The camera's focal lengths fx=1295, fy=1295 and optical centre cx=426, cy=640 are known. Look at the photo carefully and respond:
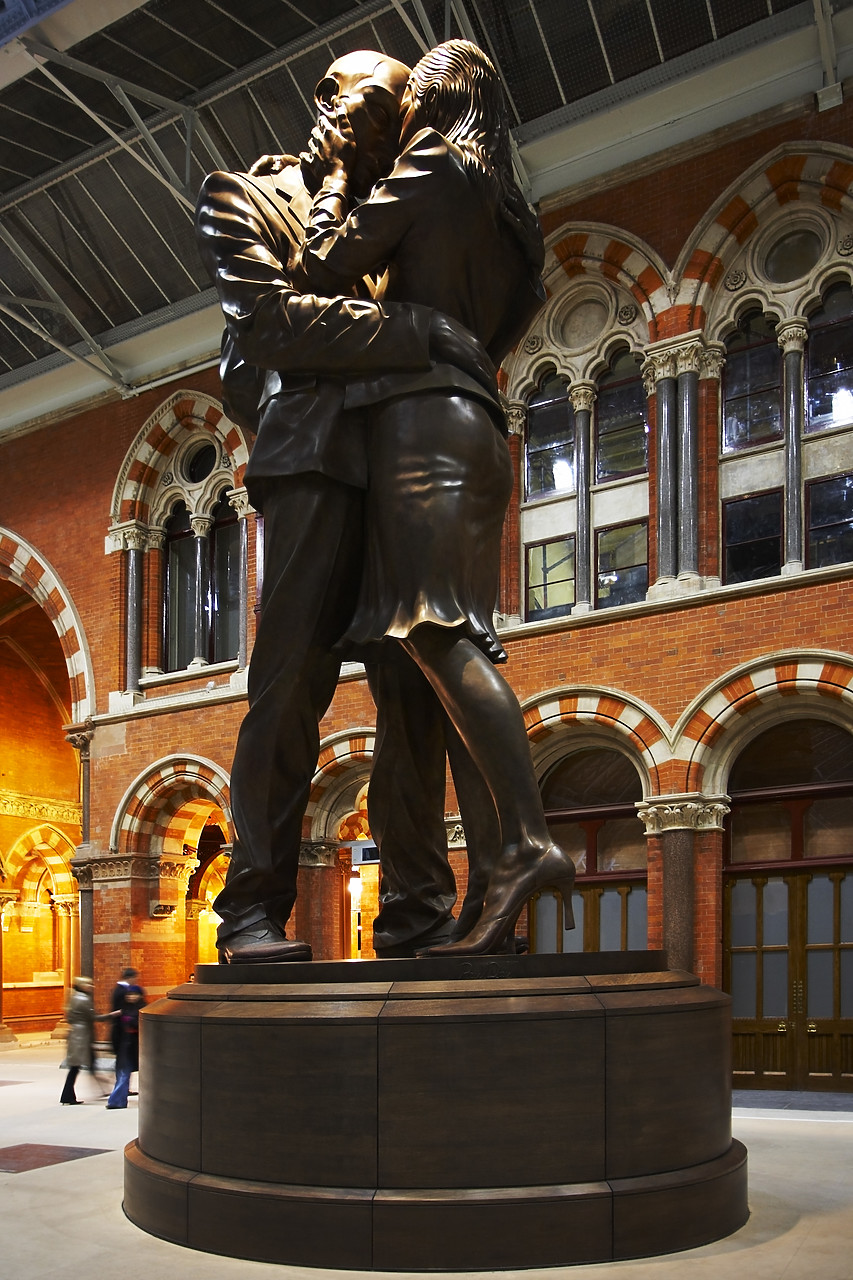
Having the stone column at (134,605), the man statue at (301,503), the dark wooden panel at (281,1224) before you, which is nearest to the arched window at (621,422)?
the stone column at (134,605)

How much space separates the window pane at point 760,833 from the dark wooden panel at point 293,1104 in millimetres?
10408

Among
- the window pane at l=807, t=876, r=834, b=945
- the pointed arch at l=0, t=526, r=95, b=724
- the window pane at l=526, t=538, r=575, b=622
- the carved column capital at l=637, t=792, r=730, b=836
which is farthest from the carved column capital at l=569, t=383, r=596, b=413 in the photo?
Answer: the pointed arch at l=0, t=526, r=95, b=724

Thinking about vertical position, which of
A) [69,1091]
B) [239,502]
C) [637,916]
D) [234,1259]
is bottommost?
[69,1091]

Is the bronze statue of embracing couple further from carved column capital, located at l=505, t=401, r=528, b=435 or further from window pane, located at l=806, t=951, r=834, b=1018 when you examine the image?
carved column capital, located at l=505, t=401, r=528, b=435

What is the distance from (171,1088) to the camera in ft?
10.6

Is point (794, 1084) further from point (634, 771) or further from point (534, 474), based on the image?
point (534, 474)

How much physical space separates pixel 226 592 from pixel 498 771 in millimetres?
14773

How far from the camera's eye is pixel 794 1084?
12.0 meters

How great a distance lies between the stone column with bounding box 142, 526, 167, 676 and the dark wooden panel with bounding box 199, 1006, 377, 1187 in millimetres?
15121

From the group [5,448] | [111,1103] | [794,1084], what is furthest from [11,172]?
[794,1084]

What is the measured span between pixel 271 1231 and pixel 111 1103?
22.2 ft

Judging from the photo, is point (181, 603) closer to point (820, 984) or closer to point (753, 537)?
point (753, 537)

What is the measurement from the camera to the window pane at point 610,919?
13.5 meters

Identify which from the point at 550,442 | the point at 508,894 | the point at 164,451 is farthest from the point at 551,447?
the point at 508,894
